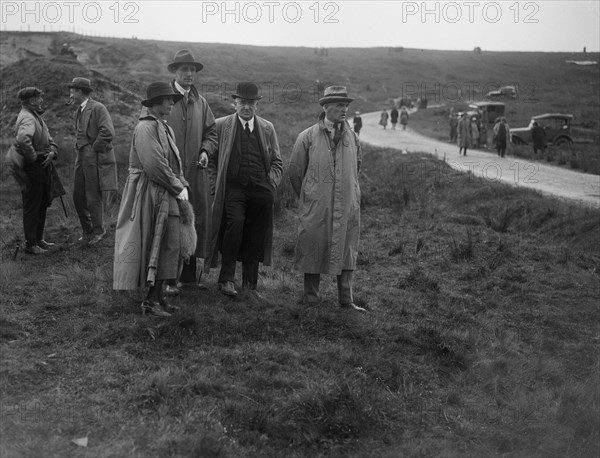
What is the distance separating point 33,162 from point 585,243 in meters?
8.06

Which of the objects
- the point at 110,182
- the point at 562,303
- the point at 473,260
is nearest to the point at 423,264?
the point at 473,260

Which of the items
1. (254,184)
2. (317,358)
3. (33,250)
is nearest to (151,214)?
(254,184)

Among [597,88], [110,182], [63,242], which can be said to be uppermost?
[597,88]

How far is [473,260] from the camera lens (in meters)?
9.16

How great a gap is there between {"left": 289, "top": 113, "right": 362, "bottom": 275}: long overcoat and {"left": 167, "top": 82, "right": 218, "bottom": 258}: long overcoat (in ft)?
2.87

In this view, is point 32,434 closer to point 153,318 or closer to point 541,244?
point 153,318

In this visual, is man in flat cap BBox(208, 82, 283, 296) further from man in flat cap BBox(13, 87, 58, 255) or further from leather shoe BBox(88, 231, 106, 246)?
man in flat cap BBox(13, 87, 58, 255)

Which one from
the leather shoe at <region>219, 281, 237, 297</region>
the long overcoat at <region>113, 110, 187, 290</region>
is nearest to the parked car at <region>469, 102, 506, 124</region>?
the leather shoe at <region>219, 281, 237, 297</region>

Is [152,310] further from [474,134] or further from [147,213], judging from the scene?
[474,134]

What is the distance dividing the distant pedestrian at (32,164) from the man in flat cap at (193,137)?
218 centimetres

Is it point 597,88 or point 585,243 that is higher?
point 597,88

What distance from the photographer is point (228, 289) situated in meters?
6.52

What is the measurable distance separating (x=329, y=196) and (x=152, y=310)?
194 cm

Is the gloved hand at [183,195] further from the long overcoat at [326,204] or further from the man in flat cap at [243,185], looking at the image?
the long overcoat at [326,204]
